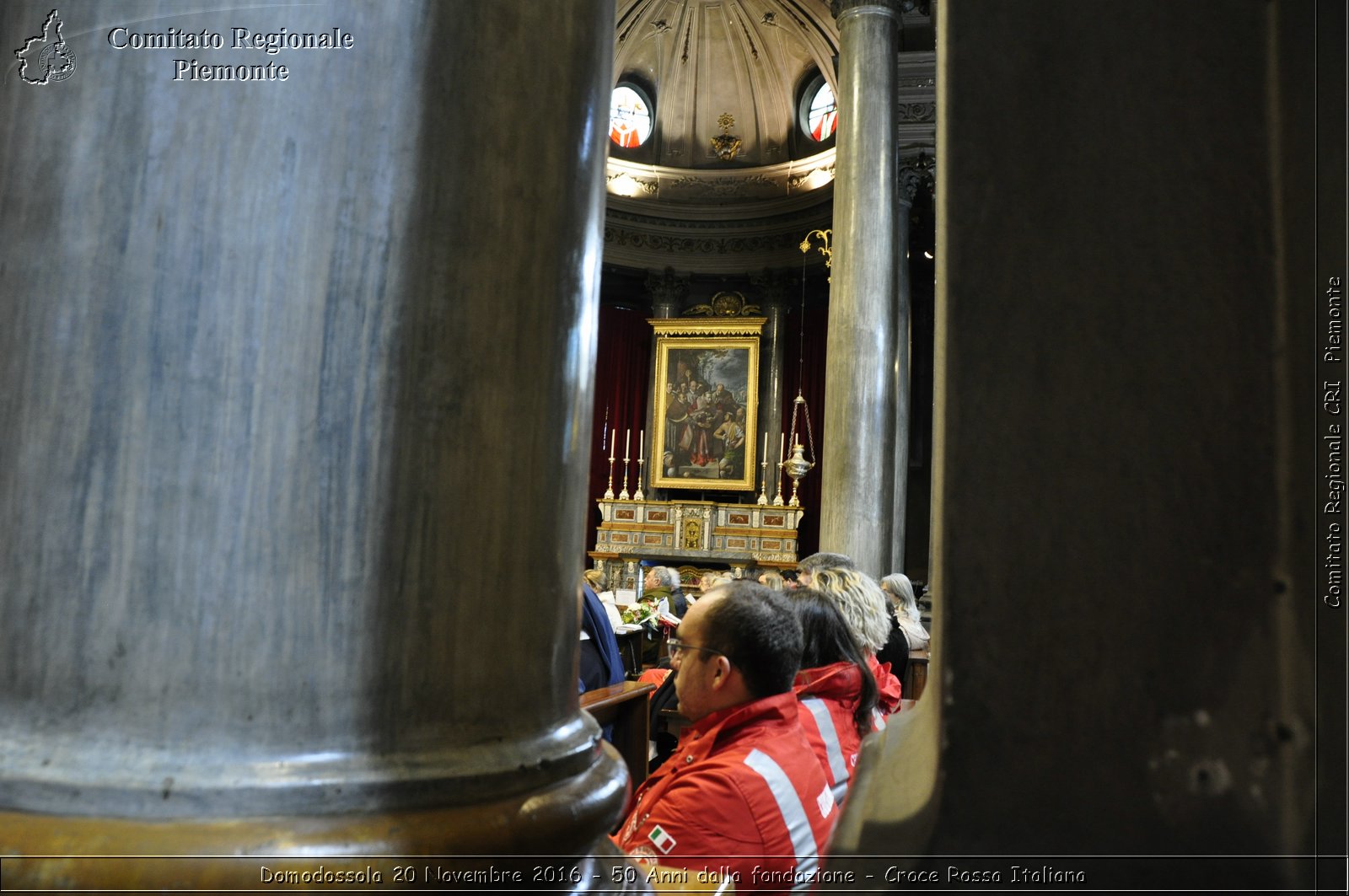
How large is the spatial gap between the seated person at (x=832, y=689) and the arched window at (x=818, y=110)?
45.8 ft

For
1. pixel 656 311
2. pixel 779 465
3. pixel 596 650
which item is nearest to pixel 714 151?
pixel 656 311

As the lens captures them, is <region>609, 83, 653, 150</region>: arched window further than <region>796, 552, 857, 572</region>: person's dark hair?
Yes

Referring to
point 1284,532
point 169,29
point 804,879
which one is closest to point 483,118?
point 169,29

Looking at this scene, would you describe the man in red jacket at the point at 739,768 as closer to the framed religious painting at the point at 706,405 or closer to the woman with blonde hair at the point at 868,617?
the woman with blonde hair at the point at 868,617

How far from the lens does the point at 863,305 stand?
28.2 feet

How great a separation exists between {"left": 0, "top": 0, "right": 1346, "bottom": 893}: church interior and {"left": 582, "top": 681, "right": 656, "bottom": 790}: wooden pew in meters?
2.49

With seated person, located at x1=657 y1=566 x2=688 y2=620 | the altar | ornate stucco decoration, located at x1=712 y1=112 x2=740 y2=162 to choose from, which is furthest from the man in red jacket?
ornate stucco decoration, located at x1=712 y1=112 x2=740 y2=162

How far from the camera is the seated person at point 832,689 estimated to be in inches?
92.2

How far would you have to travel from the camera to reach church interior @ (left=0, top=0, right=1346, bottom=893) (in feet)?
2.55

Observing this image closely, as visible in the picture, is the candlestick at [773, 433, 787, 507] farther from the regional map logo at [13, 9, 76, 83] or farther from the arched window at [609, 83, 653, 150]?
the regional map logo at [13, 9, 76, 83]

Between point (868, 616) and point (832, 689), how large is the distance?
1.03 metres

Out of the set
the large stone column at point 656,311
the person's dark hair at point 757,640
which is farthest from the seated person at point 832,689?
the large stone column at point 656,311

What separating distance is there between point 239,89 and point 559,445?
46cm

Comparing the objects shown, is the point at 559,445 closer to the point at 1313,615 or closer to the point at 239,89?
the point at 239,89
